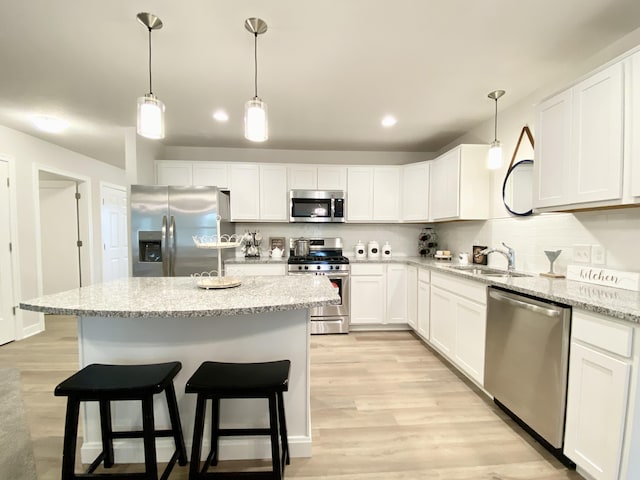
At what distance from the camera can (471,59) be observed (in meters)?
2.04

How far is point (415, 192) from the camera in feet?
12.9

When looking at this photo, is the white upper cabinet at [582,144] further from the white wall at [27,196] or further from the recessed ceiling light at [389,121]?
the white wall at [27,196]

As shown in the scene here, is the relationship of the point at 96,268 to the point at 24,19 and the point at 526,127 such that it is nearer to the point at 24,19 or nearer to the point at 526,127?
the point at 24,19

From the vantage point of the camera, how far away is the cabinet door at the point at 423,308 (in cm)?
321

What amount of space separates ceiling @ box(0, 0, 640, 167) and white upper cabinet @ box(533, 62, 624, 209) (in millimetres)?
369

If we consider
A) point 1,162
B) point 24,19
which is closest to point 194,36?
point 24,19

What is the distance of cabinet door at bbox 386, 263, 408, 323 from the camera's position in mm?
3752

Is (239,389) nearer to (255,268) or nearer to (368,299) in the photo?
(255,268)

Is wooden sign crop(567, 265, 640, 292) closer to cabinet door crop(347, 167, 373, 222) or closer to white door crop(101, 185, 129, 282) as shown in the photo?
cabinet door crop(347, 167, 373, 222)

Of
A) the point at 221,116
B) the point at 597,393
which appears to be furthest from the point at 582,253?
the point at 221,116

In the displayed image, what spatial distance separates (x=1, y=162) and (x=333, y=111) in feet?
12.4

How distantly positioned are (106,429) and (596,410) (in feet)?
8.06

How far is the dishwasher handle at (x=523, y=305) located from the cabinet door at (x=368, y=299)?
1712mm

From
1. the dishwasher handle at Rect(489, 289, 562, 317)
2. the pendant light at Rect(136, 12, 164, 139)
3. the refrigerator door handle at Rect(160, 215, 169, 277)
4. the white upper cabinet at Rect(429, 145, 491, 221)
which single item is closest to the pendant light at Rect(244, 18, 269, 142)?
the pendant light at Rect(136, 12, 164, 139)
